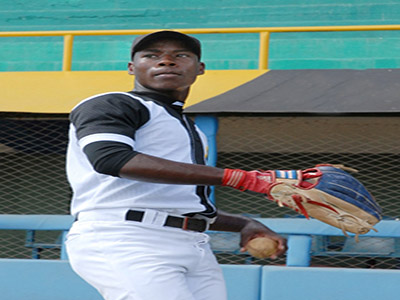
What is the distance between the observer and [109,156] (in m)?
1.97

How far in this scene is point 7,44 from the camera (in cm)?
808

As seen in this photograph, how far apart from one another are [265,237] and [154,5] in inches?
246

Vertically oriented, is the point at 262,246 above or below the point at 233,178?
below

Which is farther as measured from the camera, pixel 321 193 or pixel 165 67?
pixel 165 67

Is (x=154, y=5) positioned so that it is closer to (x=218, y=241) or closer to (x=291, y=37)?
(x=291, y=37)

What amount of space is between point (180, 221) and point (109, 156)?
0.38m

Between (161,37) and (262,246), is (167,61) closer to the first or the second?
(161,37)

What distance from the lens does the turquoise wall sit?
7.46m

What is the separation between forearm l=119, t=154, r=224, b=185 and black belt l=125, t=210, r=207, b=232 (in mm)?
180

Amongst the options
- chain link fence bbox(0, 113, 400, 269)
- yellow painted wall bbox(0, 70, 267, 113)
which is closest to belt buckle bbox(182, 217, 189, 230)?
chain link fence bbox(0, 113, 400, 269)

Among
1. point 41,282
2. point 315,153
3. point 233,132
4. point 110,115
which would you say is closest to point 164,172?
point 110,115

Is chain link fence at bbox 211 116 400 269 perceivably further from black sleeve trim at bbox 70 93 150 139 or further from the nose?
black sleeve trim at bbox 70 93 150 139

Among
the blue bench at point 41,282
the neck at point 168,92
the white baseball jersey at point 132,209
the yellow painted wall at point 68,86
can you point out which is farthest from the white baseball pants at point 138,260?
the yellow painted wall at point 68,86

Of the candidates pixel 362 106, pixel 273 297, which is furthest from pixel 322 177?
pixel 362 106
